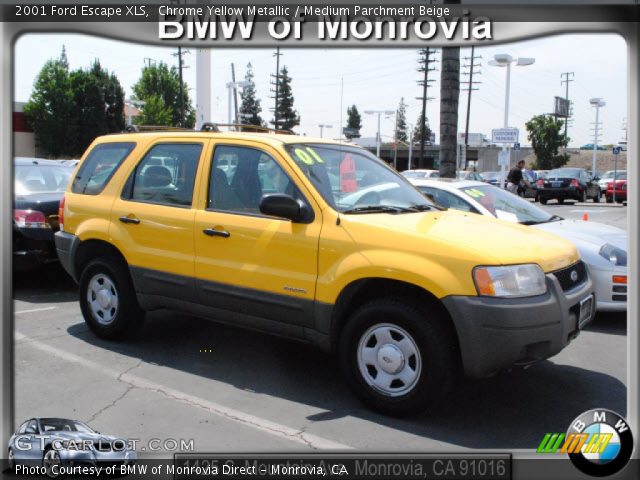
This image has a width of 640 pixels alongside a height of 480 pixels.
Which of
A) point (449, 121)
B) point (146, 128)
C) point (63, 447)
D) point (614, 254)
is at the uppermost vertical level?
point (449, 121)

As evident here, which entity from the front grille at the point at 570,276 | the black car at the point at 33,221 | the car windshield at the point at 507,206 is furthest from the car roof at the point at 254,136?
the car windshield at the point at 507,206

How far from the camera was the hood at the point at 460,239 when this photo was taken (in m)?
3.76

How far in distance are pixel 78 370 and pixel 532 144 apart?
19.2 meters

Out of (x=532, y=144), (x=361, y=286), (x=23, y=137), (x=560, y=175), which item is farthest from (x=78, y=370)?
(x=560, y=175)

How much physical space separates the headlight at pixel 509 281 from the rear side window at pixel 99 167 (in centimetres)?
332

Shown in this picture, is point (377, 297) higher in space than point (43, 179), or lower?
lower

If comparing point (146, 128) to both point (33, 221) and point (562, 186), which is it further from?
point (562, 186)

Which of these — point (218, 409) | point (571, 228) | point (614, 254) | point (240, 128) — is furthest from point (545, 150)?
point (218, 409)

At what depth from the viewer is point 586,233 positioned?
21.5 feet

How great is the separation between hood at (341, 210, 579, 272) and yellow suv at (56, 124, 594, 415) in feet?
0.04

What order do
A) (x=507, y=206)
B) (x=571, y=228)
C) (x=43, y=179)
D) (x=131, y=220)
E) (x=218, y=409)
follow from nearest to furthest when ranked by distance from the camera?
1. (x=218, y=409)
2. (x=131, y=220)
3. (x=571, y=228)
4. (x=507, y=206)
5. (x=43, y=179)

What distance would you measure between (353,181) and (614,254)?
301cm

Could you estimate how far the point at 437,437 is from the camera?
3701mm

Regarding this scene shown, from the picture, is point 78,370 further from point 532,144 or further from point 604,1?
point 532,144
